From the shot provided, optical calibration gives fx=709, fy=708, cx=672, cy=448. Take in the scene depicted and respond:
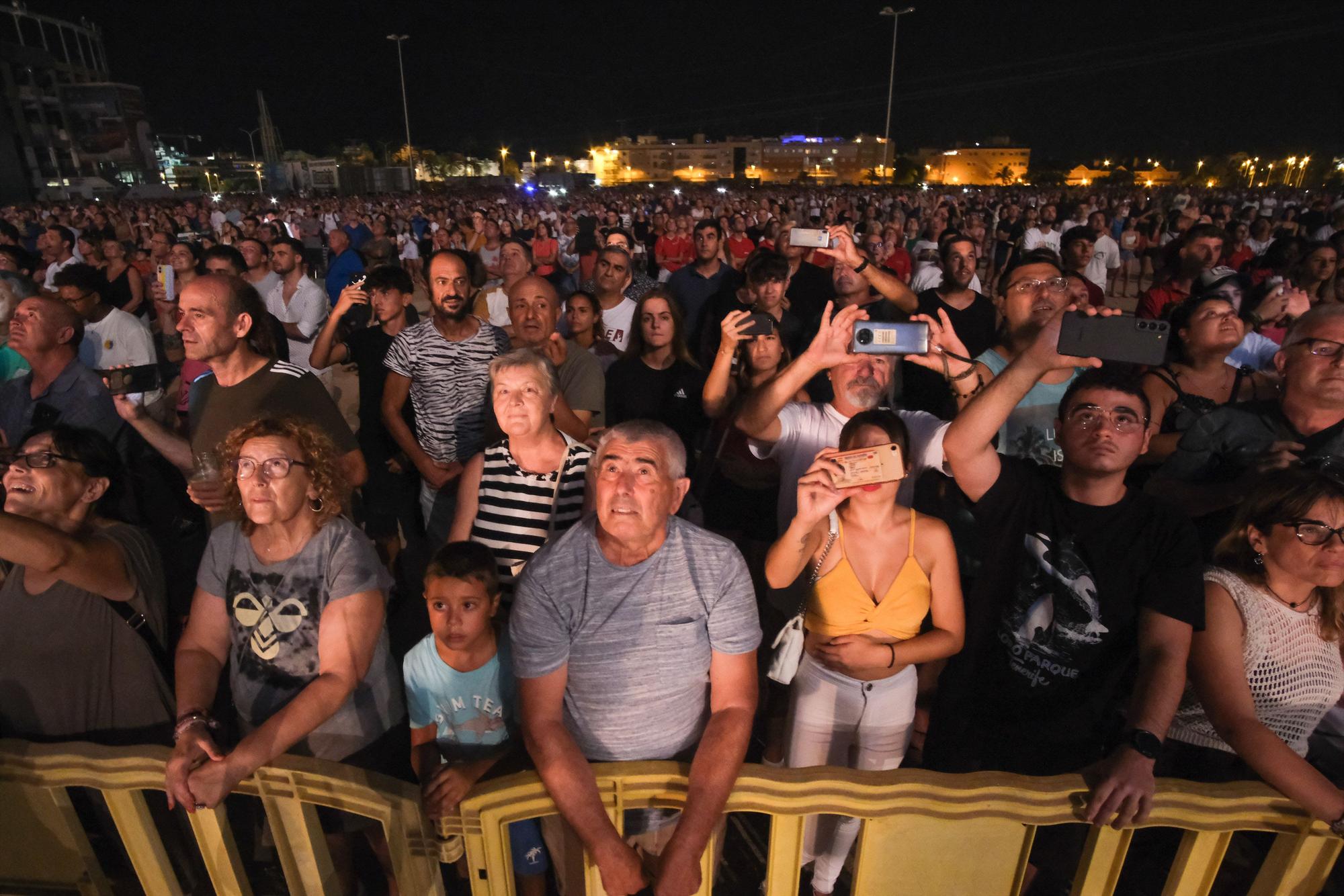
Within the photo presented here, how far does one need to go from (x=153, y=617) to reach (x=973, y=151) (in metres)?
150

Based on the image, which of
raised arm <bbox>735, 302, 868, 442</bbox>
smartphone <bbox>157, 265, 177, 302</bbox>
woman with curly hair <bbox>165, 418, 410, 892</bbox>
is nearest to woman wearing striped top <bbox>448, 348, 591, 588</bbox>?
woman with curly hair <bbox>165, 418, 410, 892</bbox>

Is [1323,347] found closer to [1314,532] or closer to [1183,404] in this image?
[1183,404]

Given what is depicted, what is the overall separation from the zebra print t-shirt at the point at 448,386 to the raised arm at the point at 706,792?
7.25 feet

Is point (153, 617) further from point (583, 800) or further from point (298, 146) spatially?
point (298, 146)

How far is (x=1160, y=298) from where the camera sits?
5254 mm

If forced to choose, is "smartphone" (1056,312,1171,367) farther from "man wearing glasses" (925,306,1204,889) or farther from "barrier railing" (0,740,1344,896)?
"barrier railing" (0,740,1344,896)

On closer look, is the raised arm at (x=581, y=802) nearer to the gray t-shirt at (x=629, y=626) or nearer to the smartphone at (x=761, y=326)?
the gray t-shirt at (x=629, y=626)

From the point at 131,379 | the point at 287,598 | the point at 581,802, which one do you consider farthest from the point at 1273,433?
the point at 131,379

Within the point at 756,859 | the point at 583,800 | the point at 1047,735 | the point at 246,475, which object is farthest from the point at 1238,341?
the point at 246,475

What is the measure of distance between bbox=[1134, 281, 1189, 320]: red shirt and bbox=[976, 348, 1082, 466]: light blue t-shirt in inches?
111

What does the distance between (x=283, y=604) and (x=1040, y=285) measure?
10.6 feet

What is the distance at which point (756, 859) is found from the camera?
8.70ft

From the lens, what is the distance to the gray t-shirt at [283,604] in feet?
6.75

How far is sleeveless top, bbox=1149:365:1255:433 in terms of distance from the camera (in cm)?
278
